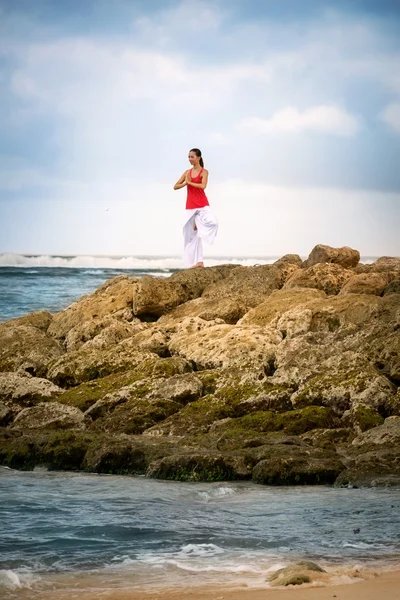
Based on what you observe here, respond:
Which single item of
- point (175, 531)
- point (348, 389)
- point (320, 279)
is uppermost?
point (320, 279)

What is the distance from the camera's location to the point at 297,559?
18.8 ft

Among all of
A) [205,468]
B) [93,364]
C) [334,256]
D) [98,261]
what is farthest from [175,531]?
[98,261]

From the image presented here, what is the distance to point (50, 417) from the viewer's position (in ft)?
33.0

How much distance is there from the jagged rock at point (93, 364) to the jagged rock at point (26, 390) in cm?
45

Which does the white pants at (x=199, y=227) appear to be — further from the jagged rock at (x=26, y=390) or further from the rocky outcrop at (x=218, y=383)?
the jagged rock at (x=26, y=390)

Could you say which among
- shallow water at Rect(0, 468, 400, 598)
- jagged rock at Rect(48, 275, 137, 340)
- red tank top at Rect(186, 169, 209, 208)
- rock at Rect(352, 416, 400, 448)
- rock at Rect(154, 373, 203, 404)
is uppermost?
red tank top at Rect(186, 169, 209, 208)

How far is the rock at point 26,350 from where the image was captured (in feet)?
40.2

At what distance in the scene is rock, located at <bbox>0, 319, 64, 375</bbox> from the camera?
12242mm

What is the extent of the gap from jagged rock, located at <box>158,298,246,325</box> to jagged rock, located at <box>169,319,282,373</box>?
0.98 metres

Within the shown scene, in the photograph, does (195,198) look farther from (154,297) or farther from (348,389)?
(348,389)

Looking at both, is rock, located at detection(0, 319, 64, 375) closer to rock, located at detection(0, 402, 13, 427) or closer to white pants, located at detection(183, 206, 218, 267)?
rock, located at detection(0, 402, 13, 427)

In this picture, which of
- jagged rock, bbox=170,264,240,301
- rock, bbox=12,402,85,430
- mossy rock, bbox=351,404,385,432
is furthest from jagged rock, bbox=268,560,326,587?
jagged rock, bbox=170,264,240,301

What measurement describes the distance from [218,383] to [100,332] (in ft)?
11.0

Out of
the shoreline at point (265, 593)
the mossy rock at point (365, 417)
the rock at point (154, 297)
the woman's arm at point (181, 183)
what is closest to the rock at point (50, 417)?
the mossy rock at point (365, 417)
